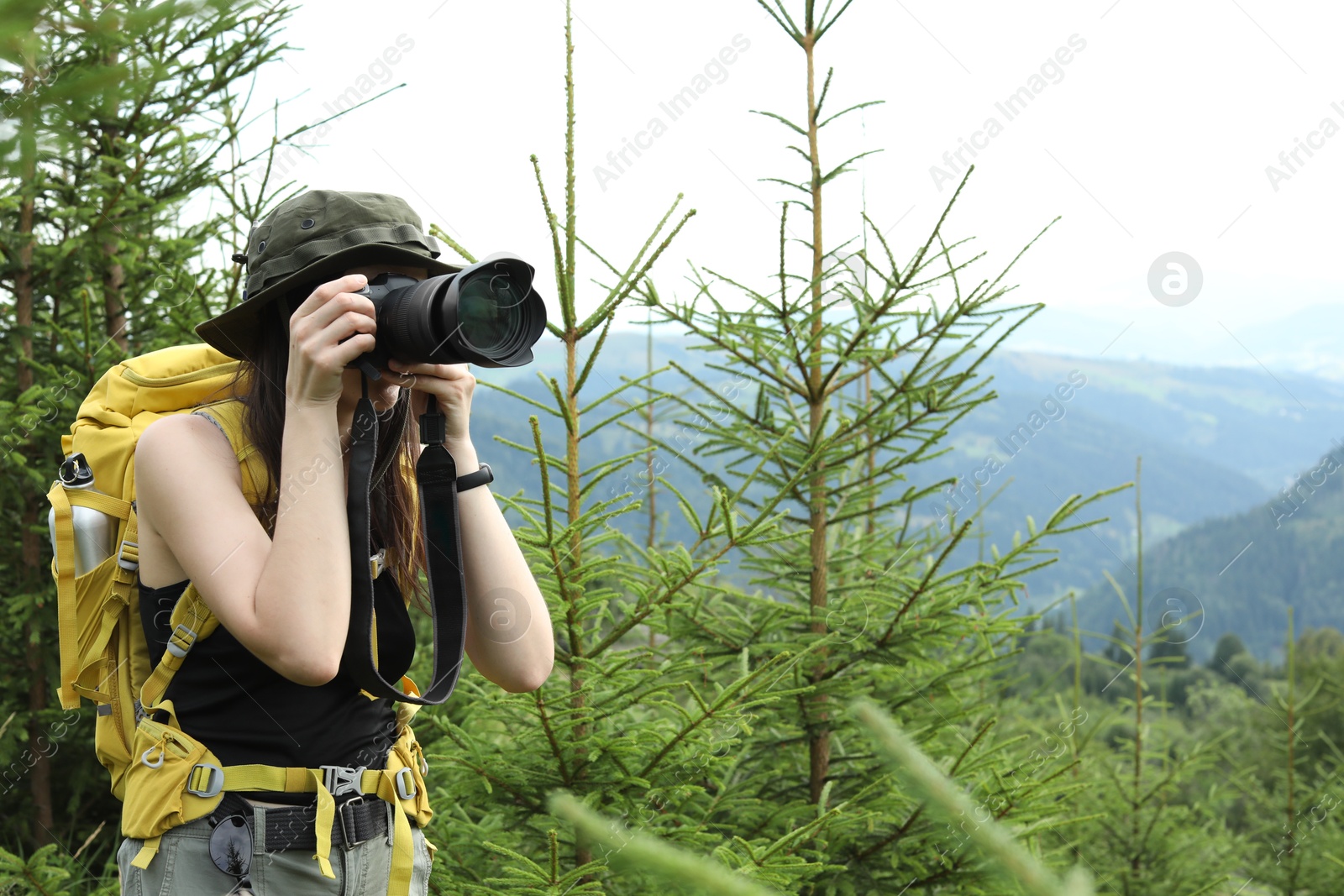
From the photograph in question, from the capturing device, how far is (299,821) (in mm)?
1205

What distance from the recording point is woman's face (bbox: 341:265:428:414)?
1.28 meters

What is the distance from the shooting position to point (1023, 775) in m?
2.80

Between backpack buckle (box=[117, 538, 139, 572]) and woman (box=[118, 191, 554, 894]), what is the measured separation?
3 cm

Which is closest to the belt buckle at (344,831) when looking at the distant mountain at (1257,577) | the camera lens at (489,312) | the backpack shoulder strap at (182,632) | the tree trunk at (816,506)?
the backpack shoulder strap at (182,632)

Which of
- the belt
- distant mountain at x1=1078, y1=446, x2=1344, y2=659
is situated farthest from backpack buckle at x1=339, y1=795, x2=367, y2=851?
distant mountain at x1=1078, y1=446, x2=1344, y2=659

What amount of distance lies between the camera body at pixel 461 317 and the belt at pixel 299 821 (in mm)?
559

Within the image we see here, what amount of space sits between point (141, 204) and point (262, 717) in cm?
265

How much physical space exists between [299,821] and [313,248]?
29.4 inches

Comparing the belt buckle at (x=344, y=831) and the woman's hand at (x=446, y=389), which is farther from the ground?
the woman's hand at (x=446, y=389)

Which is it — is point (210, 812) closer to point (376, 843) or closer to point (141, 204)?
point (376, 843)

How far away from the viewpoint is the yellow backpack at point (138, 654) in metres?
1.17

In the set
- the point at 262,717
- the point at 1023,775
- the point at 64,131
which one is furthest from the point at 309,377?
the point at 1023,775

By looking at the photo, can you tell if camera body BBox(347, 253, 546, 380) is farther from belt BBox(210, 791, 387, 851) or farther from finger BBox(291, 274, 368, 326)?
belt BBox(210, 791, 387, 851)

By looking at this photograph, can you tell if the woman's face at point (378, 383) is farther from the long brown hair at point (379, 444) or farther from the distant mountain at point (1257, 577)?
the distant mountain at point (1257, 577)
